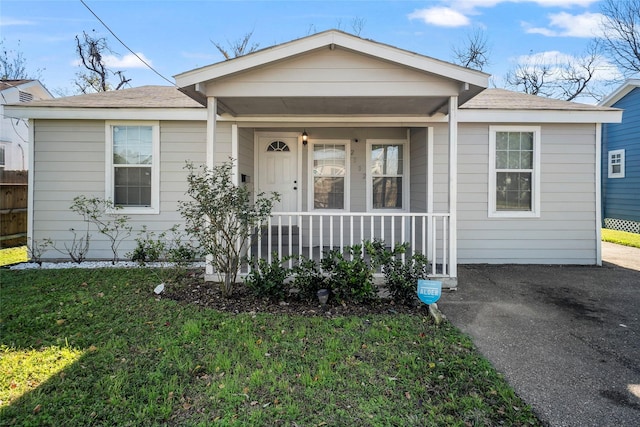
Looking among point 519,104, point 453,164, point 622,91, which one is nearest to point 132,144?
point 453,164

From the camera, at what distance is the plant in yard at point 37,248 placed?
6.50m

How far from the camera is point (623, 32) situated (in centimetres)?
1534

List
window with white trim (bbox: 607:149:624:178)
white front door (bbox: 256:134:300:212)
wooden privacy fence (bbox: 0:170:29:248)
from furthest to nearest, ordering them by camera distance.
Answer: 1. window with white trim (bbox: 607:149:624:178)
2. wooden privacy fence (bbox: 0:170:29:248)
3. white front door (bbox: 256:134:300:212)

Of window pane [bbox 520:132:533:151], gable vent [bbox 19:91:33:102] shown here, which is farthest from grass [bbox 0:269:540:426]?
gable vent [bbox 19:91:33:102]

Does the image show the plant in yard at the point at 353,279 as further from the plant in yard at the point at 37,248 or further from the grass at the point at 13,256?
the grass at the point at 13,256

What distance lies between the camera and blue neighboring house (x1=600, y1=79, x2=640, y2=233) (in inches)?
431

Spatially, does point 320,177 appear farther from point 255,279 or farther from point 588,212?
point 588,212

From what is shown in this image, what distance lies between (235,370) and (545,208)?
6.13 metres

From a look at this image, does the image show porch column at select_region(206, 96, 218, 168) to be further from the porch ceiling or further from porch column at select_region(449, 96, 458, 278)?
porch column at select_region(449, 96, 458, 278)

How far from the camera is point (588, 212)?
21.4ft

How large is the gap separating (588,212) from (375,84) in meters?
4.78

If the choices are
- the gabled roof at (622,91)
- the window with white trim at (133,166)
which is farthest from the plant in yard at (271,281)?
the gabled roof at (622,91)

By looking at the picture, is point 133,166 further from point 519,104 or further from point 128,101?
point 519,104

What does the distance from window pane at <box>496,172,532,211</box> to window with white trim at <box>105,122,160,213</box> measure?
20.1ft
